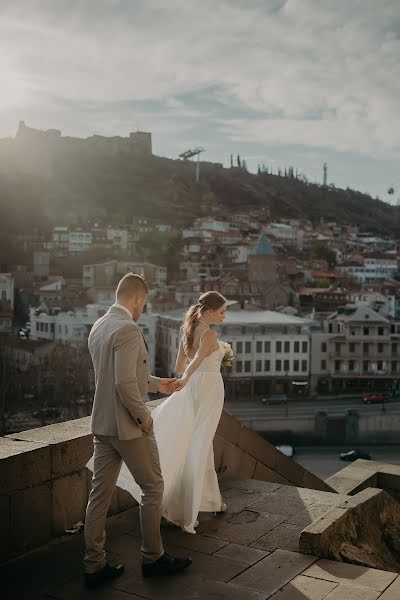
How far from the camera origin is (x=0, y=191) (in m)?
95.6

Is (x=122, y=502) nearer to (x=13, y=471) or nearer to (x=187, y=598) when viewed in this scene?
(x=13, y=471)

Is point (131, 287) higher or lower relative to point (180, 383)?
higher

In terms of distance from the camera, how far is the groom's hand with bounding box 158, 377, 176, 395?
13.0 ft

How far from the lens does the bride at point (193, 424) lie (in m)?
4.00

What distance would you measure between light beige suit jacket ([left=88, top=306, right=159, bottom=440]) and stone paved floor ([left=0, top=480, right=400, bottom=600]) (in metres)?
0.70

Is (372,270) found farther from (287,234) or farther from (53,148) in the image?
(53,148)

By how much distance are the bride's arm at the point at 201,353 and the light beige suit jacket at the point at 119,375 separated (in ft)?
2.69

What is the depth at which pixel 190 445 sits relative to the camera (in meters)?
4.12

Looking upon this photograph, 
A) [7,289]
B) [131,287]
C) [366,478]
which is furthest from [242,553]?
[7,289]

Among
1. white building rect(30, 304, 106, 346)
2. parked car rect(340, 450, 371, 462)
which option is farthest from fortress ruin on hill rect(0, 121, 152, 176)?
parked car rect(340, 450, 371, 462)

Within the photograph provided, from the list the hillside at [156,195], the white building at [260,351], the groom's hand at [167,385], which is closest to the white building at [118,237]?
the hillside at [156,195]

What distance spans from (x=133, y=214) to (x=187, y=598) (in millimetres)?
102722

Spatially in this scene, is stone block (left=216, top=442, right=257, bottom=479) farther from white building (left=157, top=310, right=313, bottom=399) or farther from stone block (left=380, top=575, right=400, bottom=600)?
white building (left=157, top=310, right=313, bottom=399)

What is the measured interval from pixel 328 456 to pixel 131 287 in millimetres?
33295
